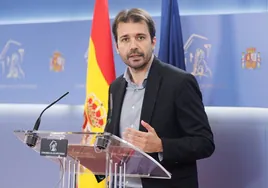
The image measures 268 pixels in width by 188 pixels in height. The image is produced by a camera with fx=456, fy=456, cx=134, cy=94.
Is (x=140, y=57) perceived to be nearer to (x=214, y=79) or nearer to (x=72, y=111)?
(x=214, y=79)

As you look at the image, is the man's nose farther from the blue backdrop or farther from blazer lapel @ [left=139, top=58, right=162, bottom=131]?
the blue backdrop

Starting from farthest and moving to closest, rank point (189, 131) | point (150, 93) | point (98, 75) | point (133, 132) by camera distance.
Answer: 1. point (98, 75)
2. point (150, 93)
3. point (189, 131)
4. point (133, 132)

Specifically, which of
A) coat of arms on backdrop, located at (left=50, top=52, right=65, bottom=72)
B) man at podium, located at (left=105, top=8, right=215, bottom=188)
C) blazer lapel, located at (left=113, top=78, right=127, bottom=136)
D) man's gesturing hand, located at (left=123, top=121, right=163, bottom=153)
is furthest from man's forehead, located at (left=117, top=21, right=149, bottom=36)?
coat of arms on backdrop, located at (left=50, top=52, right=65, bottom=72)

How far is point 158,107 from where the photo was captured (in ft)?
7.63

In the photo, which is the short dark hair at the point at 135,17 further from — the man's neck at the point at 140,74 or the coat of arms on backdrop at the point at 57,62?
the coat of arms on backdrop at the point at 57,62

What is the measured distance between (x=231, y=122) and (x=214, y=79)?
33 cm

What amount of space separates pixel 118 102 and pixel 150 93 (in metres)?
0.24

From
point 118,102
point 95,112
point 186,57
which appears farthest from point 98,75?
point 118,102

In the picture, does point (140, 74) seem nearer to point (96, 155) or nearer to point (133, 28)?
point (133, 28)

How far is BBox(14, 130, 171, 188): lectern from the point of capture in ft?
5.39

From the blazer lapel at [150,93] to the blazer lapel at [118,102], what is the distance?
0.17 m

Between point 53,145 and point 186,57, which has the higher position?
point 186,57

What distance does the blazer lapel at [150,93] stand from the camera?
233cm

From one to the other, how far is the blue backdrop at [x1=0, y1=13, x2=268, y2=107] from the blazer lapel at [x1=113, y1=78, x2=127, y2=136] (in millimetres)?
919
